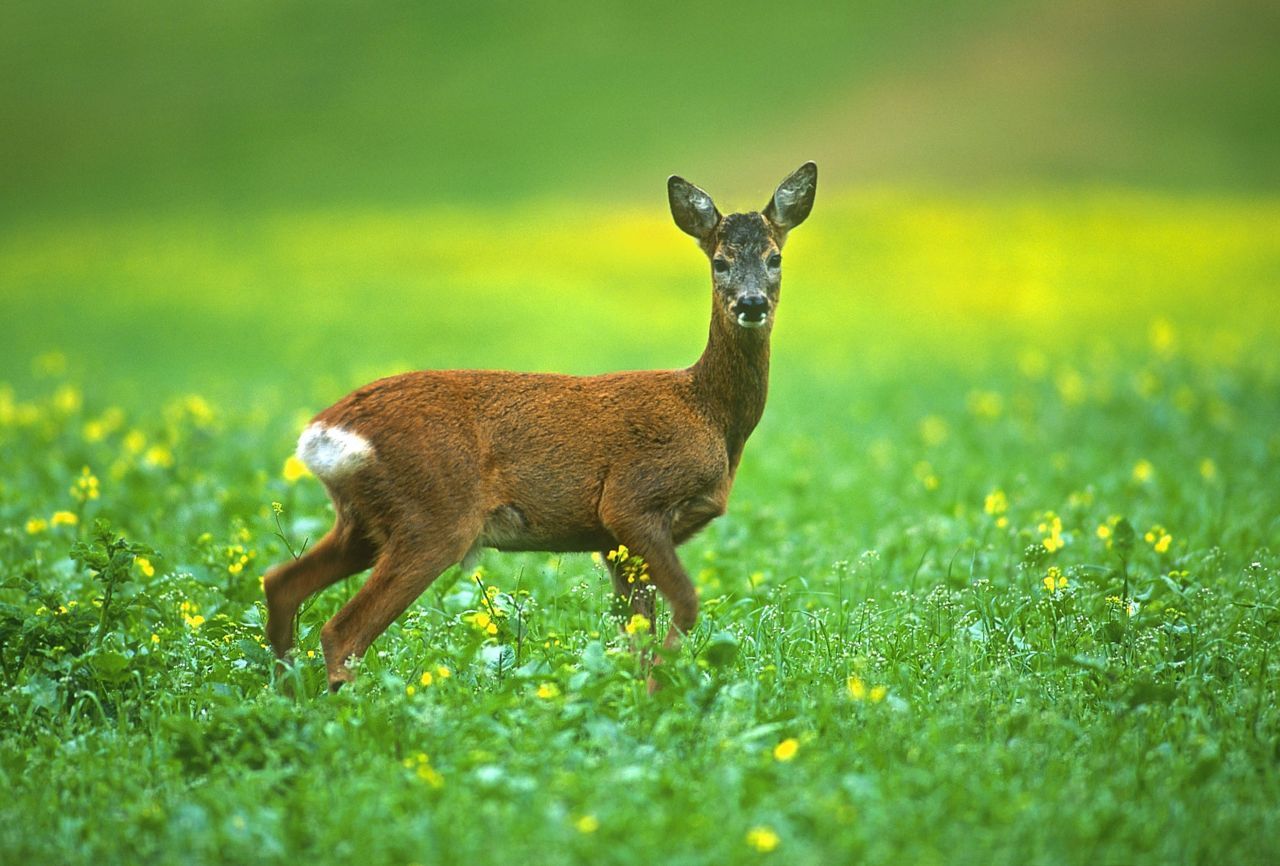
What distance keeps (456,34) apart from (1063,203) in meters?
18.6

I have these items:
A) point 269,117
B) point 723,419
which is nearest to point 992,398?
point 723,419

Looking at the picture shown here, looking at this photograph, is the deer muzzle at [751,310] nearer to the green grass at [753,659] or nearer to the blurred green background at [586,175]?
the green grass at [753,659]

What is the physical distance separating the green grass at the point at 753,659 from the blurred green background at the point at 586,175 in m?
4.86

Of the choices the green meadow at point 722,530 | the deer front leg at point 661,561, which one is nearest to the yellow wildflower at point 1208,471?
the green meadow at point 722,530

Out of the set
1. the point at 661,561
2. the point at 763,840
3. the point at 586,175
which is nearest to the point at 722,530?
the point at 661,561

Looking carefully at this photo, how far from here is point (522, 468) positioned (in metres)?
5.71

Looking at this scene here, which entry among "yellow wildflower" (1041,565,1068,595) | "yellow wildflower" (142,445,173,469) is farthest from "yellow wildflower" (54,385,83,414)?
"yellow wildflower" (1041,565,1068,595)

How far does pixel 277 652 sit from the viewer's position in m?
5.60

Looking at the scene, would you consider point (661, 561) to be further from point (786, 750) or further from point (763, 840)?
point (763, 840)

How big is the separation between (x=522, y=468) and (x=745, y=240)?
140 cm

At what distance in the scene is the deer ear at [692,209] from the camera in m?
6.34

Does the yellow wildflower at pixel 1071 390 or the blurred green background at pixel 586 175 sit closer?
the yellow wildflower at pixel 1071 390

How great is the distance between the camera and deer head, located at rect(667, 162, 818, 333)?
6.10 meters

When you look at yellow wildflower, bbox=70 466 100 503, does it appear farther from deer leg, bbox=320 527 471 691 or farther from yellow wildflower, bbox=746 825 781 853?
yellow wildflower, bbox=746 825 781 853
